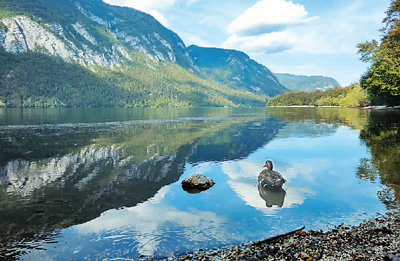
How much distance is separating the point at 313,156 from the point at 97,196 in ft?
74.1

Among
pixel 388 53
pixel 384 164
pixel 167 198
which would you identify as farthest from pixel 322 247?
pixel 388 53

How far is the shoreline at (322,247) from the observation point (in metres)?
9.63

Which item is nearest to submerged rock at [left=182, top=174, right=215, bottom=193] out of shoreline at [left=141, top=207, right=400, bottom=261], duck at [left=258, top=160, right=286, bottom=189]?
duck at [left=258, top=160, right=286, bottom=189]

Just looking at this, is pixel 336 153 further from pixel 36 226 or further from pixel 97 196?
pixel 36 226

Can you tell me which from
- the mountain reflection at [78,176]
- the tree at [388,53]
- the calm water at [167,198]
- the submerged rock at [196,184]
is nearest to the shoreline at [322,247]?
the calm water at [167,198]

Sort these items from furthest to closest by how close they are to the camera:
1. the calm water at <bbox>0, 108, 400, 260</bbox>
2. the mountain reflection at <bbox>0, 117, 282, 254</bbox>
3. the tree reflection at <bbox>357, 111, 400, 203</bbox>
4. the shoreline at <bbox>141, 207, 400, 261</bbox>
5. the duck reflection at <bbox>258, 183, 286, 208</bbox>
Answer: the tree reflection at <bbox>357, 111, 400, 203</bbox> < the duck reflection at <bbox>258, 183, 286, 208</bbox> < the mountain reflection at <bbox>0, 117, 282, 254</bbox> < the calm water at <bbox>0, 108, 400, 260</bbox> < the shoreline at <bbox>141, 207, 400, 261</bbox>

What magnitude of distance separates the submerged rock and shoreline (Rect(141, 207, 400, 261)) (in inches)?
332

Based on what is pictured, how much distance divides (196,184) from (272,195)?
5.22 metres

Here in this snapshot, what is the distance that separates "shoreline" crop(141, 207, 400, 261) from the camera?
31.6ft

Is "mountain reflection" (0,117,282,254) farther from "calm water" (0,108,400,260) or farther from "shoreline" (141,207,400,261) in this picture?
"shoreline" (141,207,400,261)

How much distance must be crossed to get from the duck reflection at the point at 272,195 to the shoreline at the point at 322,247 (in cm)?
414

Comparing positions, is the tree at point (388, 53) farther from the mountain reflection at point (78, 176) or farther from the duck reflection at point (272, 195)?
the duck reflection at point (272, 195)

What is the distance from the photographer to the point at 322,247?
10234 mm

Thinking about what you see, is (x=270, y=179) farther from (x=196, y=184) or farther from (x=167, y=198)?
(x=167, y=198)
